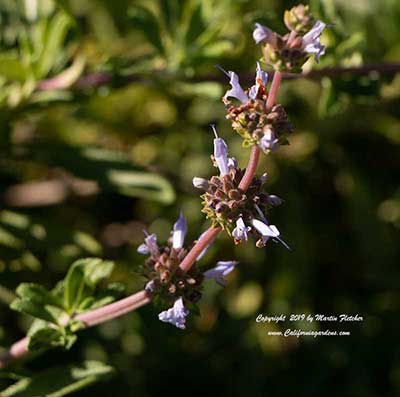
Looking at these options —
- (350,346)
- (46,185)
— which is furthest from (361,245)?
(46,185)

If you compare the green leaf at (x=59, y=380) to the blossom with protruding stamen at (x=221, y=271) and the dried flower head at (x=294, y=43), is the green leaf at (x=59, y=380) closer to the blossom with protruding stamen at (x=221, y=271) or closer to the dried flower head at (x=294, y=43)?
the blossom with protruding stamen at (x=221, y=271)

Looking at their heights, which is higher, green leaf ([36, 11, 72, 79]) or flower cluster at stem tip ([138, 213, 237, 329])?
green leaf ([36, 11, 72, 79])

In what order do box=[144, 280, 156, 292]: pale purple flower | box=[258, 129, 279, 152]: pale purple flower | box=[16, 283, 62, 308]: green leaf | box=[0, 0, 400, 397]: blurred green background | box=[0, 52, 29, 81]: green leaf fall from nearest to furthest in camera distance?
box=[258, 129, 279, 152]: pale purple flower → box=[144, 280, 156, 292]: pale purple flower → box=[16, 283, 62, 308]: green leaf → box=[0, 52, 29, 81]: green leaf → box=[0, 0, 400, 397]: blurred green background

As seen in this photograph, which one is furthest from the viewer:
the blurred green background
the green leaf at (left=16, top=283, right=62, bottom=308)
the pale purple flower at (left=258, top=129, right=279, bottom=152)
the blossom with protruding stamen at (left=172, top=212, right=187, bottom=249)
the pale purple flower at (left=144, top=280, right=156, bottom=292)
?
the blurred green background

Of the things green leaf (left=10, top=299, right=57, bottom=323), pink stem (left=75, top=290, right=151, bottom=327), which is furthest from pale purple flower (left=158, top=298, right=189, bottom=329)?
green leaf (left=10, top=299, right=57, bottom=323)

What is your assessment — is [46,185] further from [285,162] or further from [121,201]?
[285,162]

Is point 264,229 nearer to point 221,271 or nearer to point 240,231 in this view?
point 240,231

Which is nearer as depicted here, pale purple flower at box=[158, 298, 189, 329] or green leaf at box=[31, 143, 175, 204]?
pale purple flower at box=[158, 298, 189, 329]

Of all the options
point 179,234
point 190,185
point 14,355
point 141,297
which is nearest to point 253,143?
point 179,234

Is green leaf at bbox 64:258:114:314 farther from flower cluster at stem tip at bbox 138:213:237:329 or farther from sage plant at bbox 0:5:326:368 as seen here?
flower cluster at stem tip at bbox 138:213:237:329
